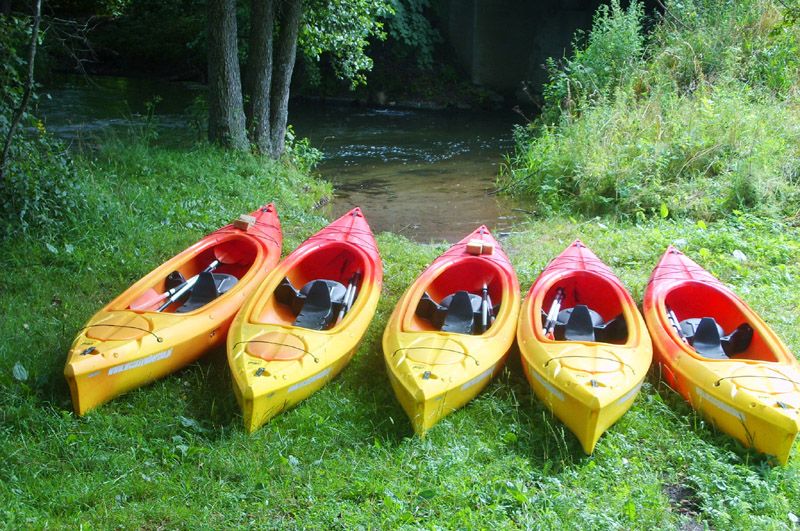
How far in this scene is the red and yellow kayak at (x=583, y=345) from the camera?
11.1ft

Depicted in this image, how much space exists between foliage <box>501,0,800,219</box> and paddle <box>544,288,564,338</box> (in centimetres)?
231

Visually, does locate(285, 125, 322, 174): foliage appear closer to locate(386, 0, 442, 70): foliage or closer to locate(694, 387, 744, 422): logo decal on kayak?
locate(694, 387, 744, 422): logo decal on kayak

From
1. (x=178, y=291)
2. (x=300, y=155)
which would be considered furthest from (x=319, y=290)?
(x=300, y=155)

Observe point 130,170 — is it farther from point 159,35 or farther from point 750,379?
point 159,35

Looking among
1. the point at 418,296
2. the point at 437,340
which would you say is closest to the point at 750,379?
the point at 437,340

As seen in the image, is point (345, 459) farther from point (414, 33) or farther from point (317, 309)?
point (414, 33)

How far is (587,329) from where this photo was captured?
4.17 metres

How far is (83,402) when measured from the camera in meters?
3.50

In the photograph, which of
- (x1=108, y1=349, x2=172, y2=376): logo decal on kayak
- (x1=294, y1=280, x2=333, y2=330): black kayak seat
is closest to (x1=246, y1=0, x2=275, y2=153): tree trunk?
(x1=294, y1=280, x2=333, y2=330): black kayak seat

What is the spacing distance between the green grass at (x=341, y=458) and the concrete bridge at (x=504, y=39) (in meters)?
12.9

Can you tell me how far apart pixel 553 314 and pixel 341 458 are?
1.78m

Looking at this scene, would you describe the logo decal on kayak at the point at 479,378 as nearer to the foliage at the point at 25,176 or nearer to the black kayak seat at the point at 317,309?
the black kayak seat at the point at 317,309

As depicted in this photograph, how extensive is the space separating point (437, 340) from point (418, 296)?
613mm

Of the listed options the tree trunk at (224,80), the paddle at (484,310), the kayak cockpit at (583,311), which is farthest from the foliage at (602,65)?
the paddle at (484,310)
